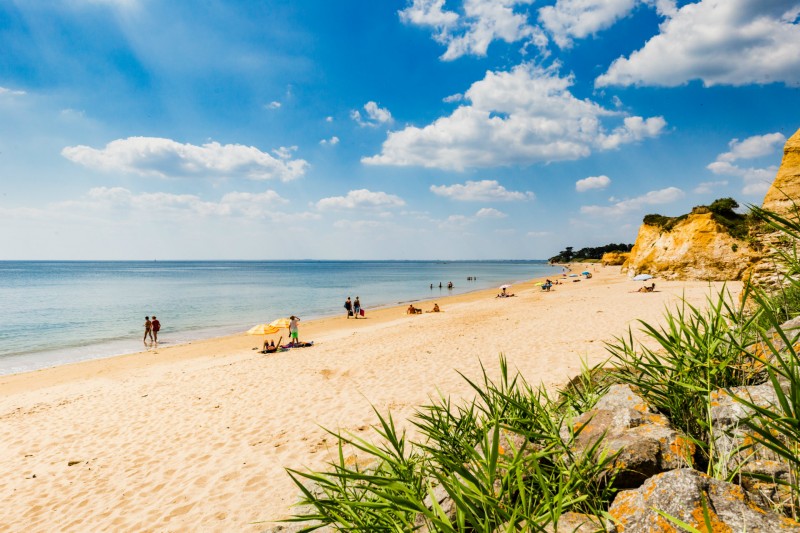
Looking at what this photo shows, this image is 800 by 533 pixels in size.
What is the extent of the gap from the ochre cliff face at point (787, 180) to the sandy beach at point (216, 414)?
14.0ft

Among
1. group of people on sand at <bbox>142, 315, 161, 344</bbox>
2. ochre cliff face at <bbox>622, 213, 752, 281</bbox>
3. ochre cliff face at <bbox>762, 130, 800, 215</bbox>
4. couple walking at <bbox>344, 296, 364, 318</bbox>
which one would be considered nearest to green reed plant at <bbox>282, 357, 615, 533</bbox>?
ochre cliff face at <bbox>762, 130, 800, 215</bbox>

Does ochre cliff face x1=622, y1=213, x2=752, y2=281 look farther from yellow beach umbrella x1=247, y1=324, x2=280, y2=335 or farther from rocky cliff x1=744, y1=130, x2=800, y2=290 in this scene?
yellow beach umbrella x1=247, y1=324, x2=280, y2=335

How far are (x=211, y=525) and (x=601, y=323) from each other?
592 inches

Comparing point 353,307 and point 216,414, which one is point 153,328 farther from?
point 216,414

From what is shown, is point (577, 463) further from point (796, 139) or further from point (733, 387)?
point (796, 139)

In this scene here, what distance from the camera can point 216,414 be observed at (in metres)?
9.34

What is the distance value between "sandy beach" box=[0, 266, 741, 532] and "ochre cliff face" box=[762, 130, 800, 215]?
4.26m

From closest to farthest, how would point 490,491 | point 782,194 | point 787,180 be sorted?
1. point 490,491
2. point 782,194
3. point 787,180

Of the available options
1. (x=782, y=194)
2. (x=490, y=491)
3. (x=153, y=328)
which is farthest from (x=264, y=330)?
(x=782, y=194)

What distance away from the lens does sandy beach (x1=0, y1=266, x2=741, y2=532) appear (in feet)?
19.5

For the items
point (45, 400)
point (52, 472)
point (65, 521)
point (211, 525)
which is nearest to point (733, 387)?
point (211, 525)

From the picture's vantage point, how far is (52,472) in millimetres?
7199

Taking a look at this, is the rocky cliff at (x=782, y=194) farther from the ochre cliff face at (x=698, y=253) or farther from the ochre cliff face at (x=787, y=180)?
the ochre cliff face at (x=698, y=253)

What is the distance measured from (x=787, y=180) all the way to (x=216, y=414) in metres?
14.1
